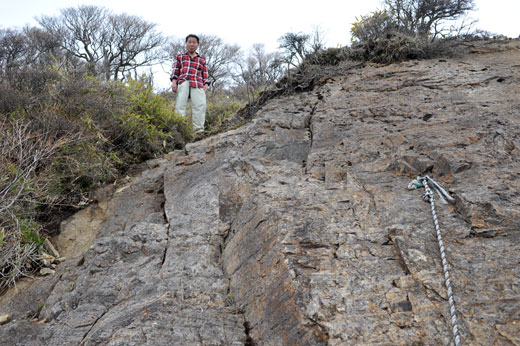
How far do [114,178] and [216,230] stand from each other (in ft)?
7.13

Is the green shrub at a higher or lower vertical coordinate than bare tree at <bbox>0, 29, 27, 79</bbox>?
lower

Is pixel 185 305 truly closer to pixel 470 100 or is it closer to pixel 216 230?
pixel 216 230

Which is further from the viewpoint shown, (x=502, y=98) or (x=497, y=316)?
(x=502, y=98)

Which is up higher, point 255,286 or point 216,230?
point 216,230

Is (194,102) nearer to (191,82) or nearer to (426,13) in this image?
(191,82)

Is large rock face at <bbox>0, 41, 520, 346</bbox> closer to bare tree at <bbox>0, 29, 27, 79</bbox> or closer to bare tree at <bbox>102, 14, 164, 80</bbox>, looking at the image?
bare tree at <bbox>0, 29, 27, 79</bbox>

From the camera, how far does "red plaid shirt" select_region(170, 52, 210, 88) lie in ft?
20.6

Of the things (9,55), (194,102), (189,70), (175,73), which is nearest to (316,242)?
(194,102)

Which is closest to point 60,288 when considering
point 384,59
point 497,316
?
point 497,316

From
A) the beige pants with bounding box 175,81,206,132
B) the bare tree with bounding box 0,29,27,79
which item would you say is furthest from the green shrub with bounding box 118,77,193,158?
the bare tree with bounding box 0,29,27,79

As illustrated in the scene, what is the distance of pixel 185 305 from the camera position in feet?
8.68

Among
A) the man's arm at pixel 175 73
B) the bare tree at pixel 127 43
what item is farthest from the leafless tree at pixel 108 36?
the man's arm at pixel 175 73

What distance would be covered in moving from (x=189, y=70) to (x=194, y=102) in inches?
22.4

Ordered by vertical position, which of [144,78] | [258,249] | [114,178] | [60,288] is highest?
[144,78]
